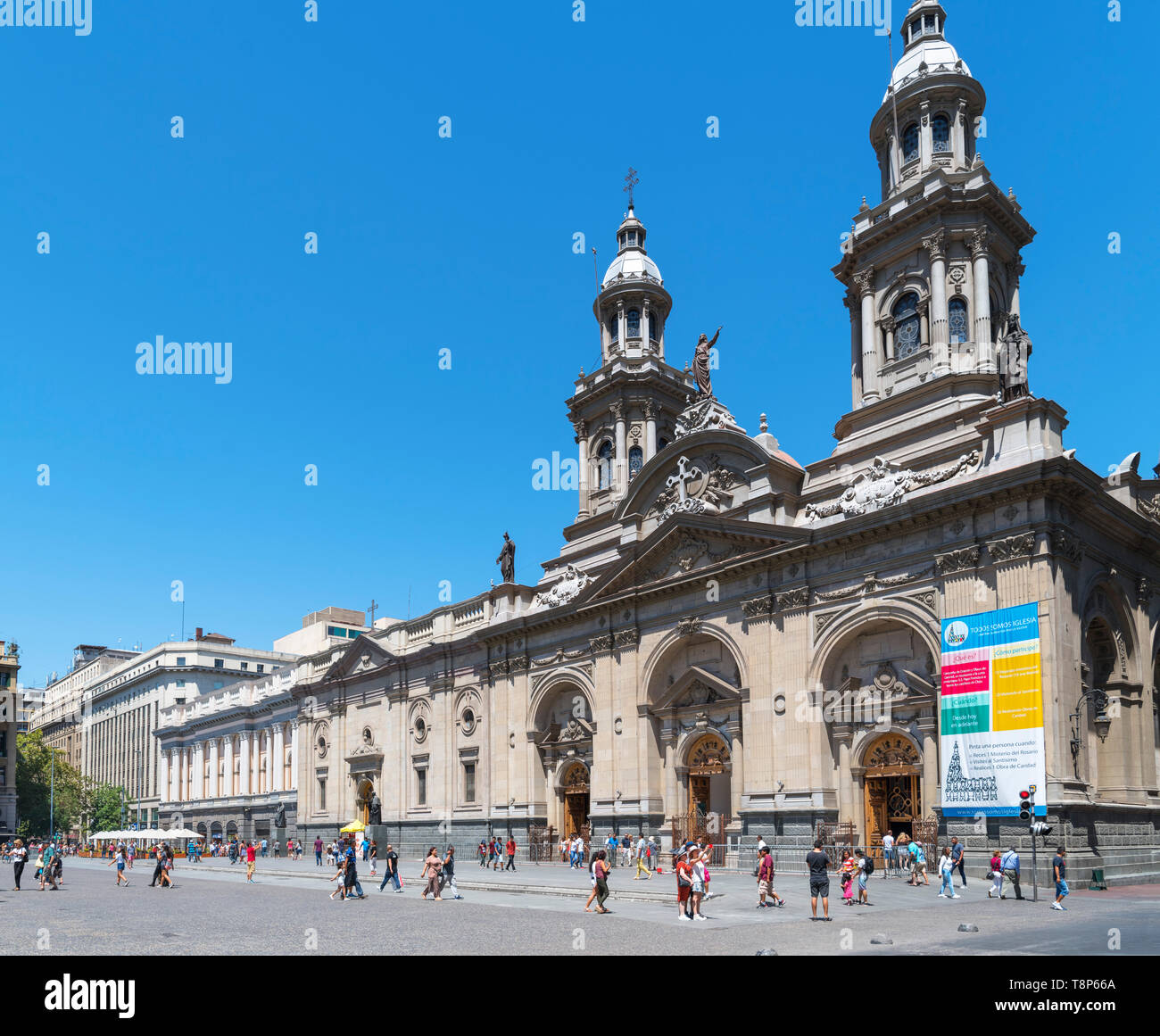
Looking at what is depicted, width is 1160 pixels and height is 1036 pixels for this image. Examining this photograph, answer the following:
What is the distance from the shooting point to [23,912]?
27.2m

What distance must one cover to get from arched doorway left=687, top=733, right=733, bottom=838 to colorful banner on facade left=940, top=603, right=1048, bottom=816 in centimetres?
1176

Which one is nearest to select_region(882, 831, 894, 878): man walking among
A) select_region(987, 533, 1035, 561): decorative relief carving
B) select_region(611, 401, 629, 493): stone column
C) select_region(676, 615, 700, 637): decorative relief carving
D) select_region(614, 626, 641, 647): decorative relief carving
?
select_region(987, 533, 1035, 561): decorative relief carving

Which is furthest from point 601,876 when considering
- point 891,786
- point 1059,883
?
point 891,786

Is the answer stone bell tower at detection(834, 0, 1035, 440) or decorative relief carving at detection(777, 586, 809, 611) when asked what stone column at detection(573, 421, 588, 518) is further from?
decorative relief carving at detection(777, 586, 809, 611)

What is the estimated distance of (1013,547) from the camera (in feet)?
110

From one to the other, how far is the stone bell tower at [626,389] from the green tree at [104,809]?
70.5 meters

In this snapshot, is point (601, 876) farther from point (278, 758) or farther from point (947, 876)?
point (278, 758)

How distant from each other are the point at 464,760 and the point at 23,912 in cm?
3126

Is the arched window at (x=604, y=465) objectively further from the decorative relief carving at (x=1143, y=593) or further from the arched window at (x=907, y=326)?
the decorative relief carving at (x=1143, y=593)

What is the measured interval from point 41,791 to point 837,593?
98778 mm

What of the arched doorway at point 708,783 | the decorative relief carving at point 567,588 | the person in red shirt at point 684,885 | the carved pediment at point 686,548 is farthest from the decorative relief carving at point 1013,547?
the decorative relief carving at point 567,588

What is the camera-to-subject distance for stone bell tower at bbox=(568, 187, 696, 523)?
5991cm
